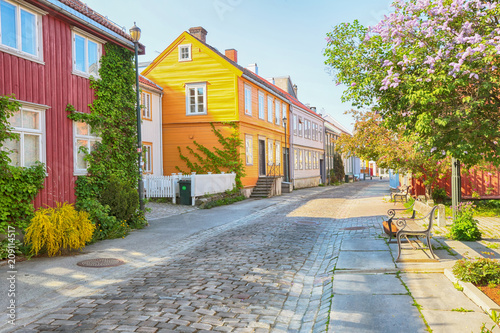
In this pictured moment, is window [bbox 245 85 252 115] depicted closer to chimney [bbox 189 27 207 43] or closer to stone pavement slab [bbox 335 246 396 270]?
chimney [bbox 189 27 207 43]

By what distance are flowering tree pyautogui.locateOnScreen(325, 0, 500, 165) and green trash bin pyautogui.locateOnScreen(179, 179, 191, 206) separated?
1315 centimetres

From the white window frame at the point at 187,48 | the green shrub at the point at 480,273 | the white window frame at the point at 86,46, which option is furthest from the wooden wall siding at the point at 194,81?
the green shrub at the point at 480,273

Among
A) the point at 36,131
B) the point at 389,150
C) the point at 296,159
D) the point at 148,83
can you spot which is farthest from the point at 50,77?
the point at 296,159

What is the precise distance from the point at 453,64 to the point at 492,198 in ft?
42.9

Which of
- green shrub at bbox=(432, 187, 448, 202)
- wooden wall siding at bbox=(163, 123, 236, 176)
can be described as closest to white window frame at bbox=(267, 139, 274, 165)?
wooden wall siding at bbox=(163, 123, 236, 176)

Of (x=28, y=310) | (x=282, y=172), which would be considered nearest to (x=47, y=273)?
(x=28, y=310)

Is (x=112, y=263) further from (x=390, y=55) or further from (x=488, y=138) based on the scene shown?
(x=488, y=138)

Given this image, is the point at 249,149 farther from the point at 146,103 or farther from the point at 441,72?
the point at 441,72

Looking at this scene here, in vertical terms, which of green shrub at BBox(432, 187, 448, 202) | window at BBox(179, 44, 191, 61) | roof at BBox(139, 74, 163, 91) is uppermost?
window at BBox(179, 44, 191, 61)

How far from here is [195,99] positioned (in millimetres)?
24562

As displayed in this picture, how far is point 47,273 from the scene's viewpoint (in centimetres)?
713

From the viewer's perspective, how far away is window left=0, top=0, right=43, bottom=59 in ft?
28.9

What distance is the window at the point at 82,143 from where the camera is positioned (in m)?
10.9

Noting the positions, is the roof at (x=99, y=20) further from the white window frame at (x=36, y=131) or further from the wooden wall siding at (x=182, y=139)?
the wooden wall siding at (x=182, y=139)
